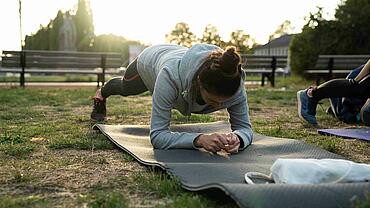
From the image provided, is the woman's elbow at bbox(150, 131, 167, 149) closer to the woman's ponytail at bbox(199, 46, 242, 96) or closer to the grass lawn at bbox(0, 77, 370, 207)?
the grass lawn at bbox(0, 77, 370, 207)

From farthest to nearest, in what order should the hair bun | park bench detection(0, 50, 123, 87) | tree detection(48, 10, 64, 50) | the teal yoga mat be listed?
1. tree detection(48, 10, 64, 50)
2. park bench detection(0, 50, 123, 87)
3. the teal yoga mat
4. the hair bun

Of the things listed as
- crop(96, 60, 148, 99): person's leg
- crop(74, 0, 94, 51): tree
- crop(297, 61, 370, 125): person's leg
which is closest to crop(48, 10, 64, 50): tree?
crop(74, 0, 94, 51): tree

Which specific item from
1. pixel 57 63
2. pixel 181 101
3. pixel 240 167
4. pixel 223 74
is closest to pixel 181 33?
pixel 57 63

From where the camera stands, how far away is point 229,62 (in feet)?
8.87

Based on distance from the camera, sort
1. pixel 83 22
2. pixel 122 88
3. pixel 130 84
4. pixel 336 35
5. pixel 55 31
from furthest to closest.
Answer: pixel 83 22, pixel 55 31, pixel 336 35, pixel 122 88, pixel 130 84

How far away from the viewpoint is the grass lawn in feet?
7.00

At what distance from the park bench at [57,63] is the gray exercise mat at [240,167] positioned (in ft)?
25.9

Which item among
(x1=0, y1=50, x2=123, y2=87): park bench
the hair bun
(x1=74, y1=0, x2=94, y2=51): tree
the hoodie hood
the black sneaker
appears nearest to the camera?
the hair bun

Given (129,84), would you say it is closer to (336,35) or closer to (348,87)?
(348,87)

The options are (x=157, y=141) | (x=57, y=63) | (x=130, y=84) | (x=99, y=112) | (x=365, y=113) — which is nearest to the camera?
(x=157, y=141)

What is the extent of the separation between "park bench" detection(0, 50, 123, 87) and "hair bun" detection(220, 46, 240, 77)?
361 inches

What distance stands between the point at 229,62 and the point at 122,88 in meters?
2.04

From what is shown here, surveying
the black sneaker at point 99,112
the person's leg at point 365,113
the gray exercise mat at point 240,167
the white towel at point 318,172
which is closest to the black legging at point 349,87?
the person's leg at point 365,113

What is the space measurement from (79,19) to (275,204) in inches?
2717
